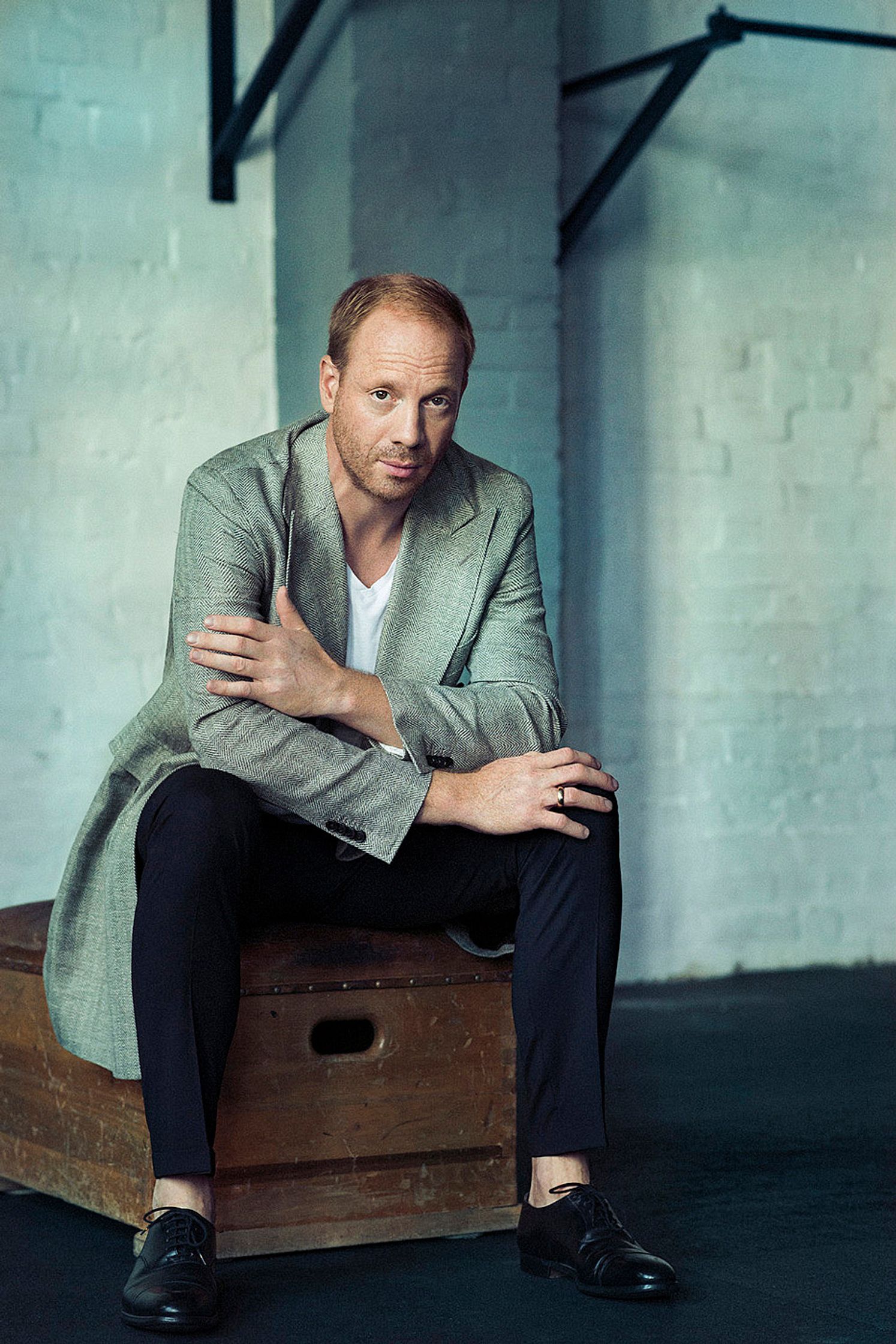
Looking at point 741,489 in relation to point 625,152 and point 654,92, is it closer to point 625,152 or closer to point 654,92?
point 625,152

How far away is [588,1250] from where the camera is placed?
198 centimetres

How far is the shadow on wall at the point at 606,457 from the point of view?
4.32m

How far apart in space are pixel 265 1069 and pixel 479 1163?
35cm

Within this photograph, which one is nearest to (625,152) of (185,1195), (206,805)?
(206,805)

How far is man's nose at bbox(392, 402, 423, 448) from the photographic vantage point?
7.28 ft

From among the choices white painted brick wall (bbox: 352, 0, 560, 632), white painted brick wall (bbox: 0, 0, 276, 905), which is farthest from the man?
white painted brick wall (bbox: 0, 0, 276, 905)

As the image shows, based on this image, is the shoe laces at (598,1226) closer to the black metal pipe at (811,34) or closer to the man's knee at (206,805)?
the man's knee at (206,805)

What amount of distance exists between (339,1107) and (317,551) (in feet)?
2.55

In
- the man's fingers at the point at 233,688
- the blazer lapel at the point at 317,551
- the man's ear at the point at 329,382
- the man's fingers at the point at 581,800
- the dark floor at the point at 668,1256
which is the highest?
the man's ear at the point at 329,382

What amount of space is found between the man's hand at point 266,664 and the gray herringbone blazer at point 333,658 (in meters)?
0.02

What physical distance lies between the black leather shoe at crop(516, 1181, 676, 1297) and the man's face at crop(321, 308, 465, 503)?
3.27 ft

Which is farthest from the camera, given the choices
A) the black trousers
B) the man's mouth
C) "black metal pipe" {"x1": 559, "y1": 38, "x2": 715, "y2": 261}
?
"black metal pipe" {"x1": 559, "y1": 38, "x2": 715, "y2": 261}

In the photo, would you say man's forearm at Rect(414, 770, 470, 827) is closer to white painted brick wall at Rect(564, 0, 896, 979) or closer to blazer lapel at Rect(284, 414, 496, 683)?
blazer lapel at Rect(284, 414, 496, 683)

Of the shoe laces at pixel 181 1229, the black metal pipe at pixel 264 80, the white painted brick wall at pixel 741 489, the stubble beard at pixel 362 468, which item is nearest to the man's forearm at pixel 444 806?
the stubble beard at pixel 362 468
